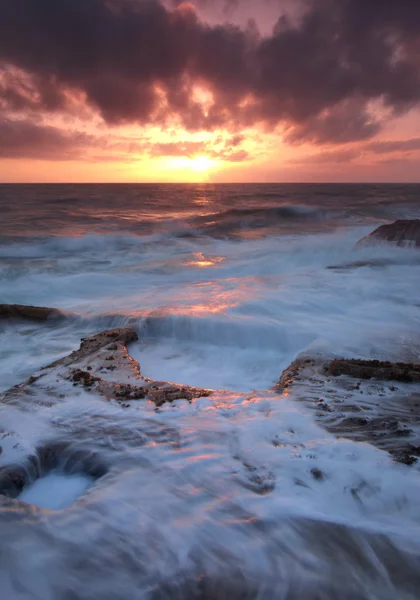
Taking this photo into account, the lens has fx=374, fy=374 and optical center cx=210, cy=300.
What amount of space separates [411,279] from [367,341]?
4.43 meters

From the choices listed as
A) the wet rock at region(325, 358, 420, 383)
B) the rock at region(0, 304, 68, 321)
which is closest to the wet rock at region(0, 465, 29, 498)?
the wet rock at region(325, 358, 420, 383)

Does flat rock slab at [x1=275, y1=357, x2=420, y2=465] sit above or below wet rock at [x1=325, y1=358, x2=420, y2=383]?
below

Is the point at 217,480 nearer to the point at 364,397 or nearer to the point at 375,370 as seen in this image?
the point at 364,397

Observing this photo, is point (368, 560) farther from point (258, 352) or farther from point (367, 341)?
point (367, 341)

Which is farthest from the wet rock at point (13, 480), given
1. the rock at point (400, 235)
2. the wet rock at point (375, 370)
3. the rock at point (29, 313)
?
the rock at point (400, 235)

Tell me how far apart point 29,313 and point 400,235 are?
36.4 ft

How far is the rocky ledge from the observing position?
371 cm

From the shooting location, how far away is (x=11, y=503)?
236cm

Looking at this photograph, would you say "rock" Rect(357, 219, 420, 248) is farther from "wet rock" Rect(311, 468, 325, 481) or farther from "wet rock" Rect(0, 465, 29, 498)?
"wet rock" Rect(0, 465, 29, 498)

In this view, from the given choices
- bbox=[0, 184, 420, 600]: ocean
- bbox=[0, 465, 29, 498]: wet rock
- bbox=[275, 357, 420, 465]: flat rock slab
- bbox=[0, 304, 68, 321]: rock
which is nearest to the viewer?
bbox=[0, 184, 420, 600]: ocean

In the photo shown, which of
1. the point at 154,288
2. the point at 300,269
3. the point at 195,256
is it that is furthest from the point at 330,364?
the point at 195,256

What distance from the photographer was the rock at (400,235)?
39.0 ft

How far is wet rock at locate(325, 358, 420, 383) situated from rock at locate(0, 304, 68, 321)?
4776 millimetres

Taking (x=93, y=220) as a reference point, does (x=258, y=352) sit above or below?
below
